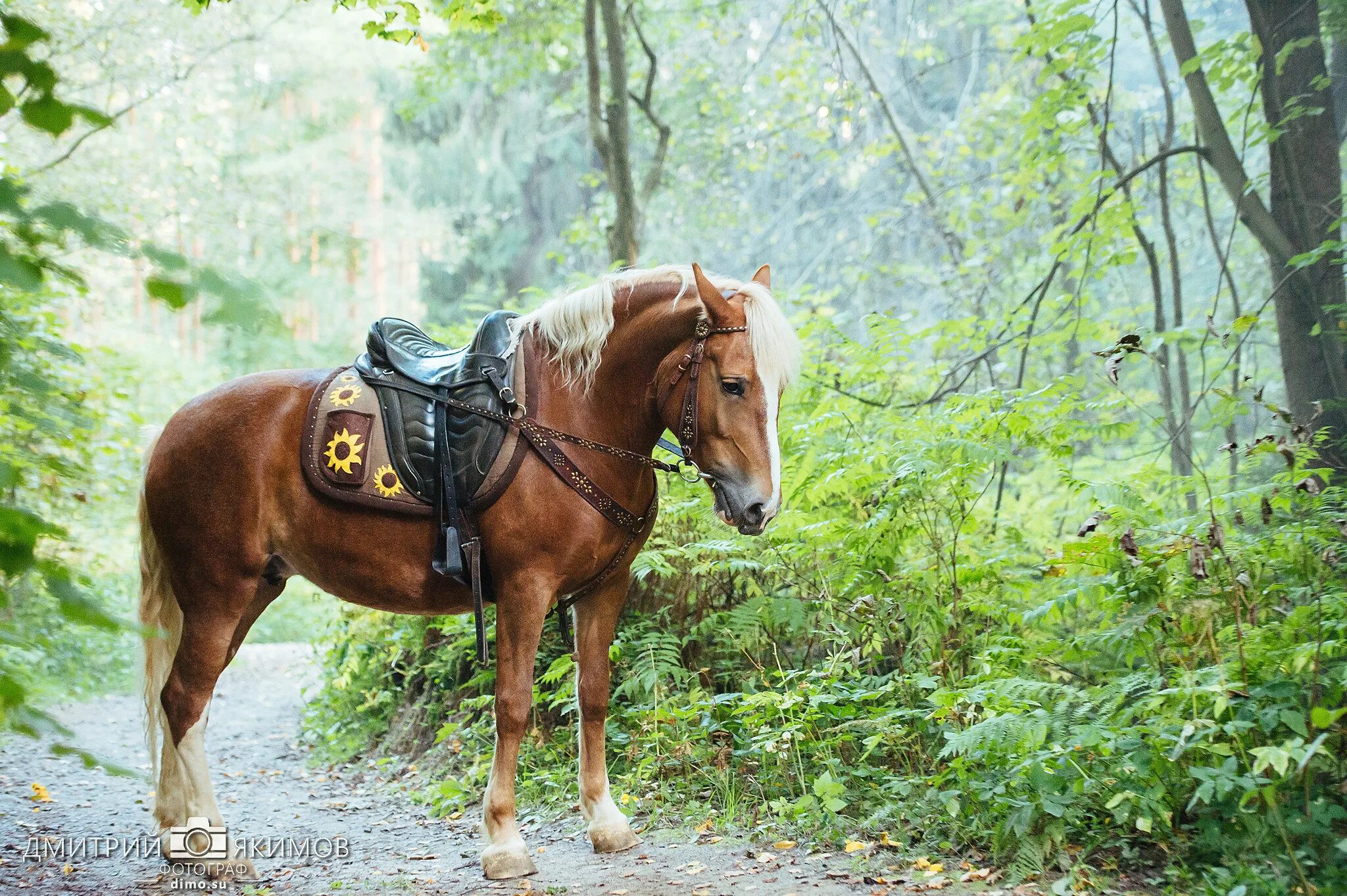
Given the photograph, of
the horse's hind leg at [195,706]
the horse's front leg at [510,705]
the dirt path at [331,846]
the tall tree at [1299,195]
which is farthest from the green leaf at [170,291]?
the tall tree at [1299,195]

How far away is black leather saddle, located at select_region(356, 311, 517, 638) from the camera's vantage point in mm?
3627

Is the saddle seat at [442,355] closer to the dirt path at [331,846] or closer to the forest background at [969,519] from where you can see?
the forest background at [969,519]

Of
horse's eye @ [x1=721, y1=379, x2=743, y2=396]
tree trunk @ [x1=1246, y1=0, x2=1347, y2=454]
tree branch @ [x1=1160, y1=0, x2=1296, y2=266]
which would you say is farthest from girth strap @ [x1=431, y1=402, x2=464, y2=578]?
tree branch @ [x1=1160, y1=0, x2=1296, y2=266]

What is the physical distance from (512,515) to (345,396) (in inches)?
34.4

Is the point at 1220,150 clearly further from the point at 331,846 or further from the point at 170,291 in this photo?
the point at 331,846

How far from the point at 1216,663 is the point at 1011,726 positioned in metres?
0.80

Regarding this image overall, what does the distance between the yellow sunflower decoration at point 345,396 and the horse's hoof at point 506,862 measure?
185cm

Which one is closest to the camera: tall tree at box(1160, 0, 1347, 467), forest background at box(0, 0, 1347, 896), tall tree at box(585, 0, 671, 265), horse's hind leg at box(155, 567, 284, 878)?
forest background at box(0, 0, 1347, 896)

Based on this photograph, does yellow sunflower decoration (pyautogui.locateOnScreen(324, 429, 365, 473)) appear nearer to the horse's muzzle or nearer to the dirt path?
the dirt path

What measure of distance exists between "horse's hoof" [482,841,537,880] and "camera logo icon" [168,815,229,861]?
106cm

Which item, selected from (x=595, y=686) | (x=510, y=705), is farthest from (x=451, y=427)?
(x=595, y=686)

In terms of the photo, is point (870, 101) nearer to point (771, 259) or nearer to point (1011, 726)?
point (771, 259)

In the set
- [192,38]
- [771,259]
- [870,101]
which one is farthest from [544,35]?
[192,38]

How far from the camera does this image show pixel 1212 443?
27.9 feet
